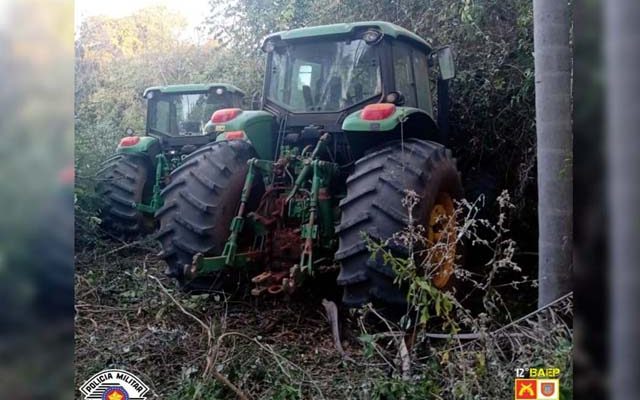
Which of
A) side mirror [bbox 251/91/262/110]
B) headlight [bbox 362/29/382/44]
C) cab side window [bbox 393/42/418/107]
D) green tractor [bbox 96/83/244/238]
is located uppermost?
headlight [bbox 362/29/382/44]

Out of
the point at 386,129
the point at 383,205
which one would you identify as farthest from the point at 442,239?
the point at 386,129

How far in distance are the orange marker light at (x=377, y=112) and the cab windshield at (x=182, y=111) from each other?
671mm

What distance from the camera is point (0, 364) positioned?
6.48 ft

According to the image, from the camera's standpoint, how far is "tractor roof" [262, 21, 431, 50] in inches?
108

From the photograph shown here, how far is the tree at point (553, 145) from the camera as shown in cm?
208

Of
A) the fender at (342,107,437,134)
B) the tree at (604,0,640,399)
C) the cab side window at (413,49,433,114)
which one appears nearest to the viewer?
the tree at (604,0,640,399)

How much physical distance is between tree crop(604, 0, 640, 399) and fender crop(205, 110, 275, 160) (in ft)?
4.90

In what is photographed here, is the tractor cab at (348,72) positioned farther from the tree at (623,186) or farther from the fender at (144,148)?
the tree at (623,186)

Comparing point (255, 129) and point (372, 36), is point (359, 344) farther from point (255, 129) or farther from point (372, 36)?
point (372, 36)

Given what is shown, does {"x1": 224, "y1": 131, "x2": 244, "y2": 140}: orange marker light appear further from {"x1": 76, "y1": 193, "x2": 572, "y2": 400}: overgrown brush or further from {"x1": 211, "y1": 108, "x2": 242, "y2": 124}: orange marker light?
{"x1": 76, "y1": 193, "x2": 572, "y2": 400}: overgrown brush

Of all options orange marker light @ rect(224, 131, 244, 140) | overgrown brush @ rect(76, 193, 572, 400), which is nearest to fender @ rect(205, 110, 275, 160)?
orange marker light @ rect(224, 131, 244, 140)

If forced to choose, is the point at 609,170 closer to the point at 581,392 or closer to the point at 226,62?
the point at 581,392

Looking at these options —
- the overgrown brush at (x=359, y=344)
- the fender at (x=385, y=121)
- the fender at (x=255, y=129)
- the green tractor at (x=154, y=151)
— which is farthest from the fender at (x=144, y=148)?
the fender at (x=385, y=121)

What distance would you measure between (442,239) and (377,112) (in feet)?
1.74
